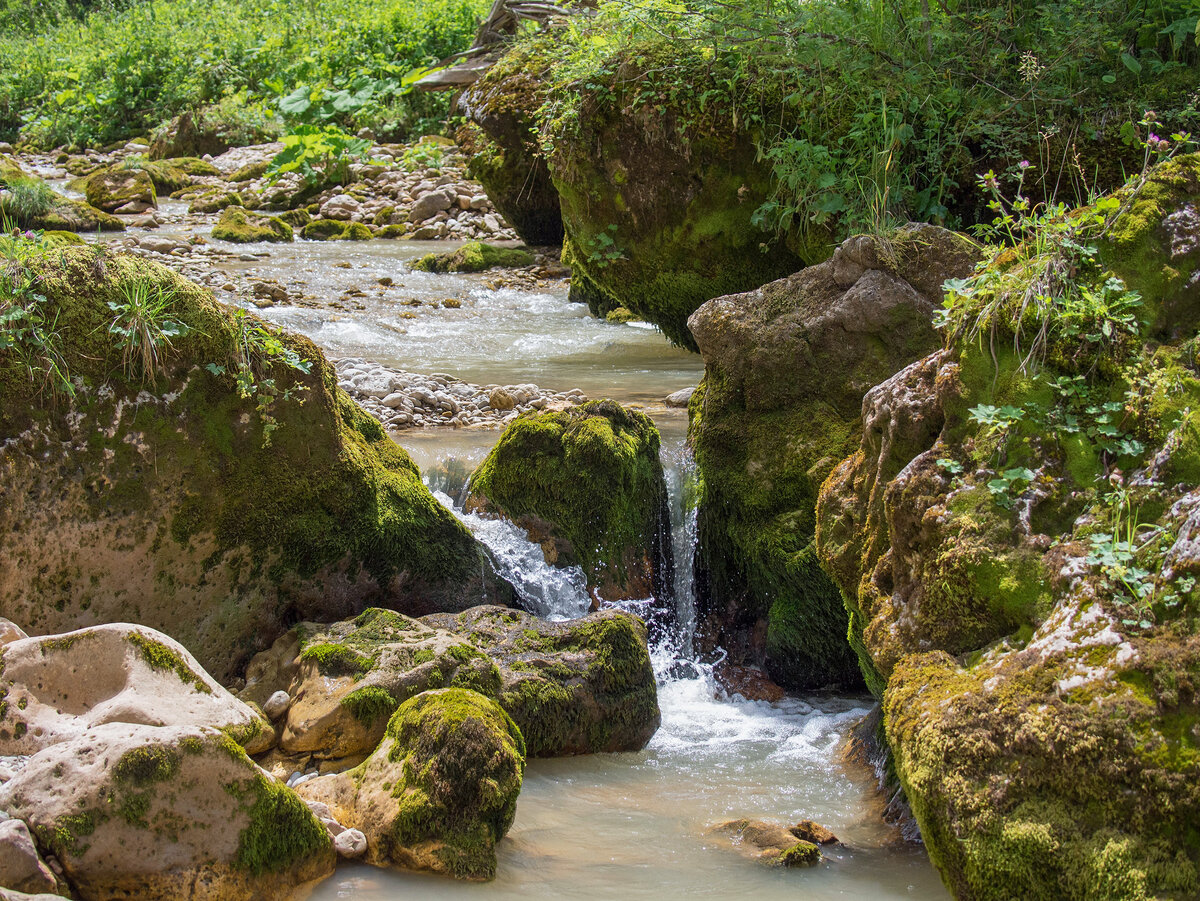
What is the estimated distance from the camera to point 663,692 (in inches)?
232

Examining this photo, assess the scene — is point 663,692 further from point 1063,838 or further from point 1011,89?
point 1011,89

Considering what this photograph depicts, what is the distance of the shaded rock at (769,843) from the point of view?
346 centimetres

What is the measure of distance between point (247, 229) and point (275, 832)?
13709 mm

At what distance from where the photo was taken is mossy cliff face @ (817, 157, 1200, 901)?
2582 mm

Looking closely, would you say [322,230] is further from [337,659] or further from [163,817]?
[163,817]

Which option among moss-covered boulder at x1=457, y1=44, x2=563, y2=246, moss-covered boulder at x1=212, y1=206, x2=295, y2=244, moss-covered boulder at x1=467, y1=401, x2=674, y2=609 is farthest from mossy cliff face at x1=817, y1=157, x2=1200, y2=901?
moss-covered boulder at x1=212, y1=206, x2=295, y2=244

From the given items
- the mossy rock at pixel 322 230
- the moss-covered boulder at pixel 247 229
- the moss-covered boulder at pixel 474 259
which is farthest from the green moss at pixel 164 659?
the mossy rock at pixel 322 230

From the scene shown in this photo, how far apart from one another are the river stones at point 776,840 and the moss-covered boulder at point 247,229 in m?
13.5

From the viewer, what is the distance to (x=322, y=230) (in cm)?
1645

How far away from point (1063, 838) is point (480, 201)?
53.1 feet

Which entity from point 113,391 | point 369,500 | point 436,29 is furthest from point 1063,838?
point 436,29

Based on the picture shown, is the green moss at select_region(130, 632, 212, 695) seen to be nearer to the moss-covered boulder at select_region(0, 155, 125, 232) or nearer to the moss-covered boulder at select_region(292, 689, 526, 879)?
the moss-covered boulder at select_region(292, 689, 526, 879)

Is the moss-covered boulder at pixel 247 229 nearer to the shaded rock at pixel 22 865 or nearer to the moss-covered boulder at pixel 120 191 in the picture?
the moss-covered boulder at pixel 120 191

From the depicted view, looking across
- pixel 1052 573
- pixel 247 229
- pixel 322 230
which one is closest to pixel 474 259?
pixel 322 230
